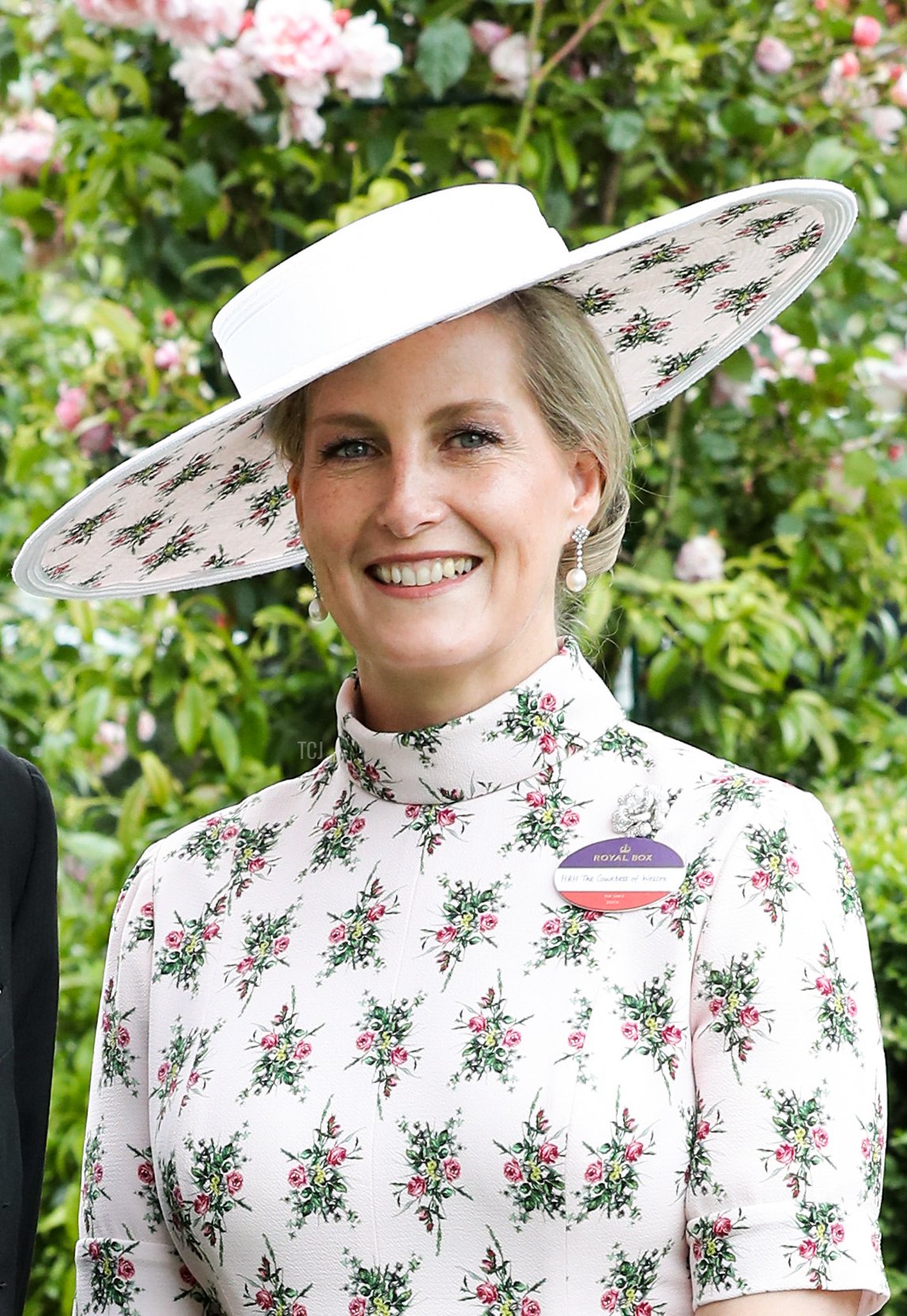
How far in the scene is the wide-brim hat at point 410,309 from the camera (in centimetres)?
154

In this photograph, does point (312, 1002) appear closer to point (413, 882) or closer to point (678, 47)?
point (413, 882)

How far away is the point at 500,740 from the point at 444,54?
4.34ft

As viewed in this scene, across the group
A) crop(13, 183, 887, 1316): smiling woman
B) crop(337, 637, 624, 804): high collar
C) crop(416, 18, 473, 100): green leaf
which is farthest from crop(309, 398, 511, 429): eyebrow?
crop(416, 18, 473, 100): green leaf

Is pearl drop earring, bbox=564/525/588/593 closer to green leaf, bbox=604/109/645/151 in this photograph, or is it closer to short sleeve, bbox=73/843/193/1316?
short sleeve, bbox=73/843/193/1316

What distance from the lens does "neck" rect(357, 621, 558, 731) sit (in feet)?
5.34

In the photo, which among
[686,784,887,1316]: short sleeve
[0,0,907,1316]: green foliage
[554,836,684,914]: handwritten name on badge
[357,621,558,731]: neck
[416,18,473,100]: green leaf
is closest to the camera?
[686,784,887,1316]: short sleeve

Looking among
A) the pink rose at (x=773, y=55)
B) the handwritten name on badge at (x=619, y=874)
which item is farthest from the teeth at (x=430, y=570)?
the pink rose at (x=773, y=55)

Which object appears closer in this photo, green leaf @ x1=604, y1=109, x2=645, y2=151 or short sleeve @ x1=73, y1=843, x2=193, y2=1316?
short sleeve @ x1=73, y1=843, x2=193, y2=1316

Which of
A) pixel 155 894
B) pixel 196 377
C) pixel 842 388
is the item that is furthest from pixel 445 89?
pixel 155 894

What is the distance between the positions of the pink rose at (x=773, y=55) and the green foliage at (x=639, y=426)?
0.09 ft

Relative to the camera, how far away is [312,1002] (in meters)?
1.60

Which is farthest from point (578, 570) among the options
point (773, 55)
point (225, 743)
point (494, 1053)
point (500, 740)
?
point (773, 55)

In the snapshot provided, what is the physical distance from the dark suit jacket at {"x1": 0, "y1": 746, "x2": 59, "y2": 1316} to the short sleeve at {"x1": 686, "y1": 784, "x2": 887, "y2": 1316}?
0.64m

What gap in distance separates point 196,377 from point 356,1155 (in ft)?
5.27
